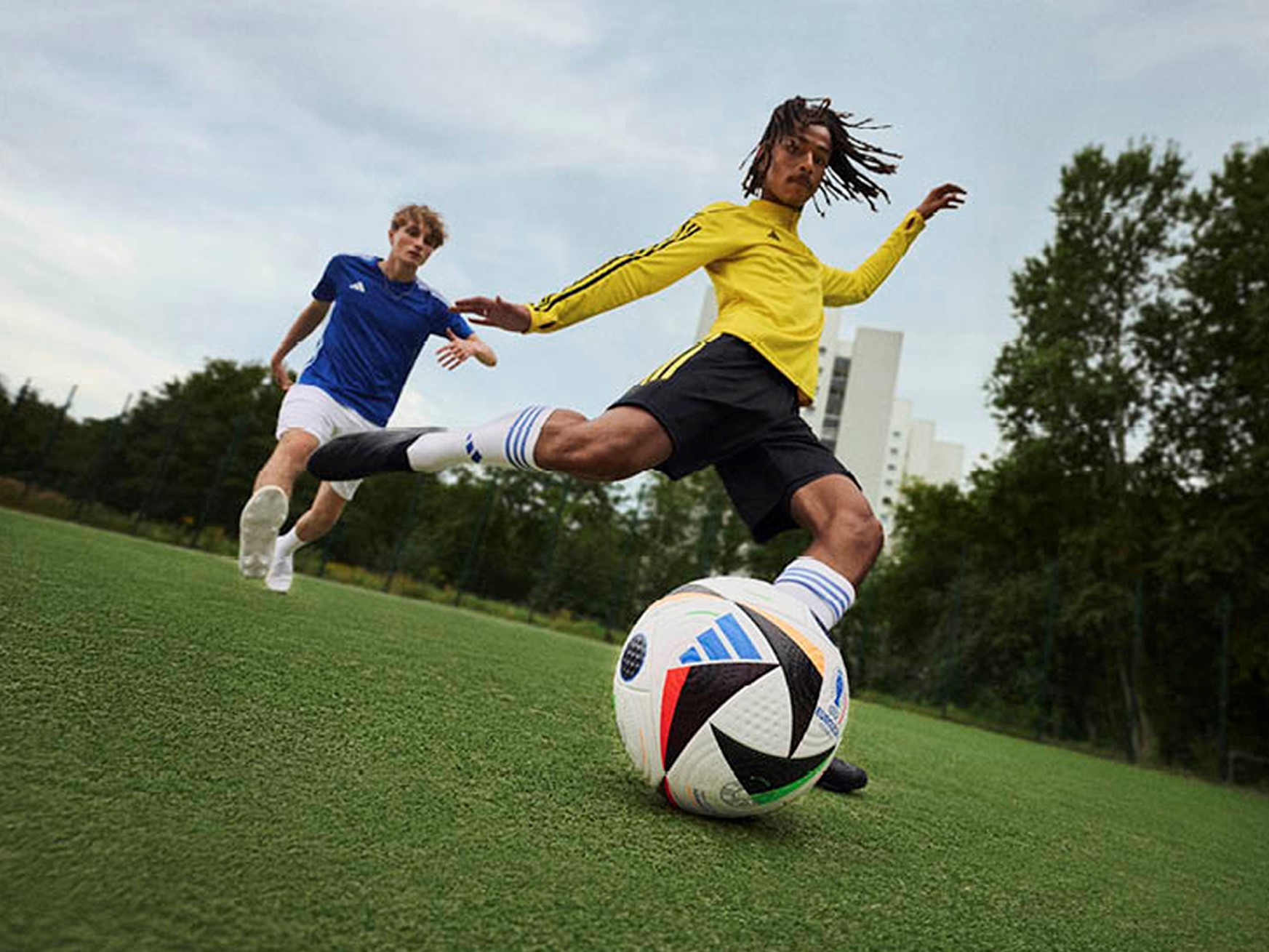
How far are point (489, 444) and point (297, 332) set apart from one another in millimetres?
2752

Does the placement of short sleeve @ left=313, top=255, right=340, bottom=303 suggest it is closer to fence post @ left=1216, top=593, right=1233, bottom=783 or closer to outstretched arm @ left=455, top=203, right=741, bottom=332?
outstretched arm @ left=455, top=203, right=741, bottom=332

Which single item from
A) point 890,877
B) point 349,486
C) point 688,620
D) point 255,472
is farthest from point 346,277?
point 255,472

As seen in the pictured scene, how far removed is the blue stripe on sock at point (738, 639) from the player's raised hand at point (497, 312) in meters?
1.11

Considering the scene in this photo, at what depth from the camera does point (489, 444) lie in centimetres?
255

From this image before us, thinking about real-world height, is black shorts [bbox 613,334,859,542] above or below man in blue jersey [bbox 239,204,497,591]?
below

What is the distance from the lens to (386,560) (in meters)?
14.4

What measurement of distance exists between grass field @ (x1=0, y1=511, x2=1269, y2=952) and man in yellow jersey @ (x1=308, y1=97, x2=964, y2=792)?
71 centimetres

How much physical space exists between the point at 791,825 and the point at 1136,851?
1.68m

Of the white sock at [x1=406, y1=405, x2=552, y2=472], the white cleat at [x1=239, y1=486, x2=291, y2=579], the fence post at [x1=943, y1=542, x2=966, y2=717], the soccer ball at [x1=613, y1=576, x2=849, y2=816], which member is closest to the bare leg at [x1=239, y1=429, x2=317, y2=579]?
the white cleat at [x1=239, y1=486, x2=291, y2=579]

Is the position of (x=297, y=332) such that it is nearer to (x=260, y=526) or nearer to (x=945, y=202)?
(x=260, y=526)

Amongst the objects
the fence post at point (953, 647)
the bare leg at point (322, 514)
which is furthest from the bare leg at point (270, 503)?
the fence post at point (953, 647)

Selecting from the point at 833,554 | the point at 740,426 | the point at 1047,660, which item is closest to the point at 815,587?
the point at 833,554

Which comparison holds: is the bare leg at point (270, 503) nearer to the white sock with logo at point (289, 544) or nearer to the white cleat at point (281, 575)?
the white sock with logo at point (289, 544)

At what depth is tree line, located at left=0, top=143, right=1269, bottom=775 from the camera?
1355 cm
